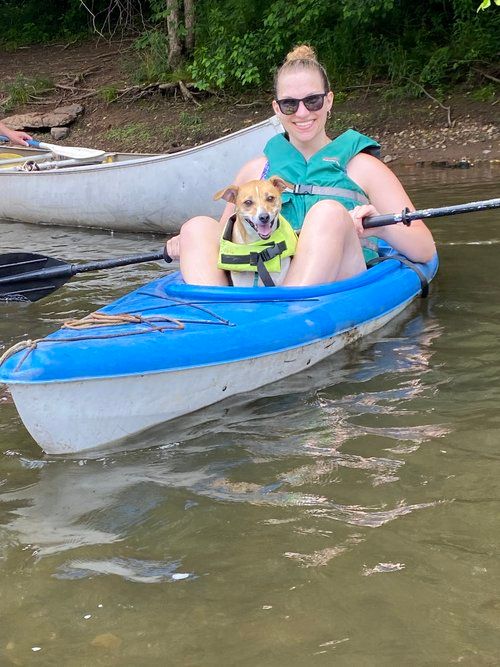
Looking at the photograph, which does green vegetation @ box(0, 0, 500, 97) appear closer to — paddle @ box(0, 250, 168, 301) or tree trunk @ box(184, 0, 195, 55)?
tree trunk @ box(184, 0, 195, 55)

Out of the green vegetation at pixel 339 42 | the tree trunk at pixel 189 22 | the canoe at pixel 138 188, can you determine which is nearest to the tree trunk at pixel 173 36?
the green vegetation at pixel 339 42

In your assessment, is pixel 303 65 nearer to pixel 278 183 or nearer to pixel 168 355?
pixel 278 183

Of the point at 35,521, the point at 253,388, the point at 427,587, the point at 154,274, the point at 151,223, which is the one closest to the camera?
the point at 427,587

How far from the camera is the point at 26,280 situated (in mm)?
5051

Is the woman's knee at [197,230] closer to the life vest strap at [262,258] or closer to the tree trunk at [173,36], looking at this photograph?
the life vest strap at [262,258]

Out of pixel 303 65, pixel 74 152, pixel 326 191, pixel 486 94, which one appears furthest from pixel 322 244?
pixel 486 94

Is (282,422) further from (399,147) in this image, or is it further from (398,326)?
(399,147)

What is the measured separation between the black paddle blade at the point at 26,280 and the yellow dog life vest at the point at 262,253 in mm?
1182

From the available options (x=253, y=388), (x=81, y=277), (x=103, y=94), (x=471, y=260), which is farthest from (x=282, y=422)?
(x=103, y=94)

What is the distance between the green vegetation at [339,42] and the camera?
40.7ft

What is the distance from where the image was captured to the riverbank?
11523 mm

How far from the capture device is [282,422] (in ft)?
12.4

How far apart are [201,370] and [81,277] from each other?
11.5ft

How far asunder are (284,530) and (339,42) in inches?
461
